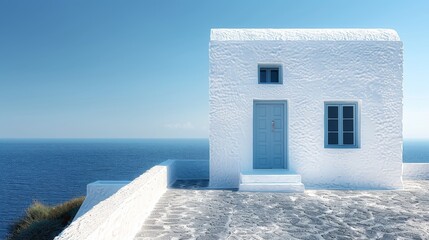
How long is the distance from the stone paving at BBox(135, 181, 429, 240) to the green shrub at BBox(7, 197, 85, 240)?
339 inches

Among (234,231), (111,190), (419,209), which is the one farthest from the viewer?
(111,190)

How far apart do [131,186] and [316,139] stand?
16.7 ft

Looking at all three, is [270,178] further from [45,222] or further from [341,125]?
[45,222]

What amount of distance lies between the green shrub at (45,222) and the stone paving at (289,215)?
8.60 m

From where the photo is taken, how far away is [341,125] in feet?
28.5

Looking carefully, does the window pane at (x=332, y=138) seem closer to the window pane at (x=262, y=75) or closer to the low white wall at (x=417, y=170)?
the window pane at (x=262, y=75)

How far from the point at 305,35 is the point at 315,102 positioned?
1.87 metres

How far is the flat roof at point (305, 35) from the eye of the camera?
28.5 feet

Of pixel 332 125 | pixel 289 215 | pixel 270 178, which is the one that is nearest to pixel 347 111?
pixel 332 125

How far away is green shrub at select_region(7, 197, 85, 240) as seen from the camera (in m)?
13.6

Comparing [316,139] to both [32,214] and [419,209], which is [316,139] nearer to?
[419,209]

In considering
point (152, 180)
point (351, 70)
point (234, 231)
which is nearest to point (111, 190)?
point (152, 180)

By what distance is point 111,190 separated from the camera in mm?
10461

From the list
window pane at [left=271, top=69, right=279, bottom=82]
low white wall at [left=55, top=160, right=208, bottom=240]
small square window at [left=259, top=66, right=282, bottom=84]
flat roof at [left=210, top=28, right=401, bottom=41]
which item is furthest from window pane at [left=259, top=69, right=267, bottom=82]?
low white wall at [left=55, top=160, right=208, bottom=240]
